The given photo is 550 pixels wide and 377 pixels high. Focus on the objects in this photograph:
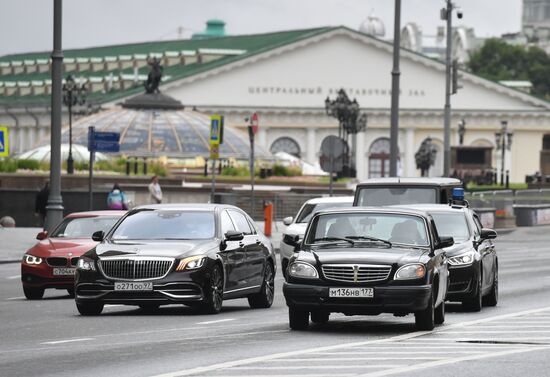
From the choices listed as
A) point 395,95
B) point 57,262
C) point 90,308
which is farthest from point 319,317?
point 395,95

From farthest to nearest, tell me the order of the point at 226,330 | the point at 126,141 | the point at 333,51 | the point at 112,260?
the point at 333,51
the point at 126,141
the point at 112,260
the point at 226,330

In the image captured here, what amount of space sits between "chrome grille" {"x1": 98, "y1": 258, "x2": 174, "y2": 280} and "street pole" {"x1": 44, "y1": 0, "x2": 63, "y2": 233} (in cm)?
1559

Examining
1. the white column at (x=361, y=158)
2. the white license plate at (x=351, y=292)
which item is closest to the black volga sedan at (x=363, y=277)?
the white license plate at (x=351, y=292)

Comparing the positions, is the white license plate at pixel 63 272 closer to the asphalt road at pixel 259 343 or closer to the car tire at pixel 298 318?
the asphalt road at pixel 259 343

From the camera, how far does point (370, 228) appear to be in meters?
20.7

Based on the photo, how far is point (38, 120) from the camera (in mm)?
143750

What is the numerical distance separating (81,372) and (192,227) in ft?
28.0

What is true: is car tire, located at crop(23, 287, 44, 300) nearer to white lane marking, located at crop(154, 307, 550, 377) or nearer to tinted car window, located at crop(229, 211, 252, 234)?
tinted car window, located at crop(229, 211, 252, 234)

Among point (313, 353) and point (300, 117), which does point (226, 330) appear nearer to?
point (313, 353)

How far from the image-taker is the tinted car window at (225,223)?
23720 mm

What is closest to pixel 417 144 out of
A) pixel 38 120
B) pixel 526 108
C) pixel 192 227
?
pixel 526 108

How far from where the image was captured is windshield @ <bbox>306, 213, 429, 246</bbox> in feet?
67.4

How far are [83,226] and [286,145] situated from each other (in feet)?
369

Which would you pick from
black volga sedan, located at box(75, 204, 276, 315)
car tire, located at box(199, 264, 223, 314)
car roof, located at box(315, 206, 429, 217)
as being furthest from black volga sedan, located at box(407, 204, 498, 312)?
car roof, located at box(315, 206, 429, 217)
